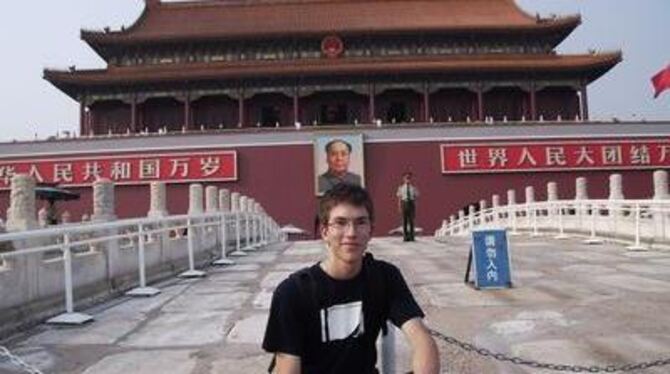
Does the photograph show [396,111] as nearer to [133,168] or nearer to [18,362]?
[133,168]

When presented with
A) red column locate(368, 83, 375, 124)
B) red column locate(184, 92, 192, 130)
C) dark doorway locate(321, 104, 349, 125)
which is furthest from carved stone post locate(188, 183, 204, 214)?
dark doorway locate(321, 104, 349, 125)

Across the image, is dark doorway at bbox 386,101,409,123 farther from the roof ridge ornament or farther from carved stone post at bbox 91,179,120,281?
carved stone post at bbox 91,179,120,281

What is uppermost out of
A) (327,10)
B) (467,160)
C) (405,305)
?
(327,10)

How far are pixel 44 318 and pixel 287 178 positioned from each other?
79.5 ft

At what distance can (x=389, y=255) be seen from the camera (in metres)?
14.0

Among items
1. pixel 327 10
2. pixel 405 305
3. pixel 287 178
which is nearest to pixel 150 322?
pixel 405 305

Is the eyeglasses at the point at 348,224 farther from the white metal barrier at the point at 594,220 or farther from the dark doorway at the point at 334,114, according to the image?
the dark doorway at the point at 334,114

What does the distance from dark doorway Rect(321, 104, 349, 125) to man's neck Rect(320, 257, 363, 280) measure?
32.8 metres

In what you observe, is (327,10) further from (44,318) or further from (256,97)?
(44,318)

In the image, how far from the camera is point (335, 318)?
9.75 ft

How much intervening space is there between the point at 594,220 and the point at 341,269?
14.4 m

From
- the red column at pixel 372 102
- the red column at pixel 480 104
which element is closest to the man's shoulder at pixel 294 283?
the red column at pixel 372 102

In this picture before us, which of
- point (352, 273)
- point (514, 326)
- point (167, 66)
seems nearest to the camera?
point (352, 273)

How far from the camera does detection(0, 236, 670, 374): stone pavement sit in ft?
18.1
